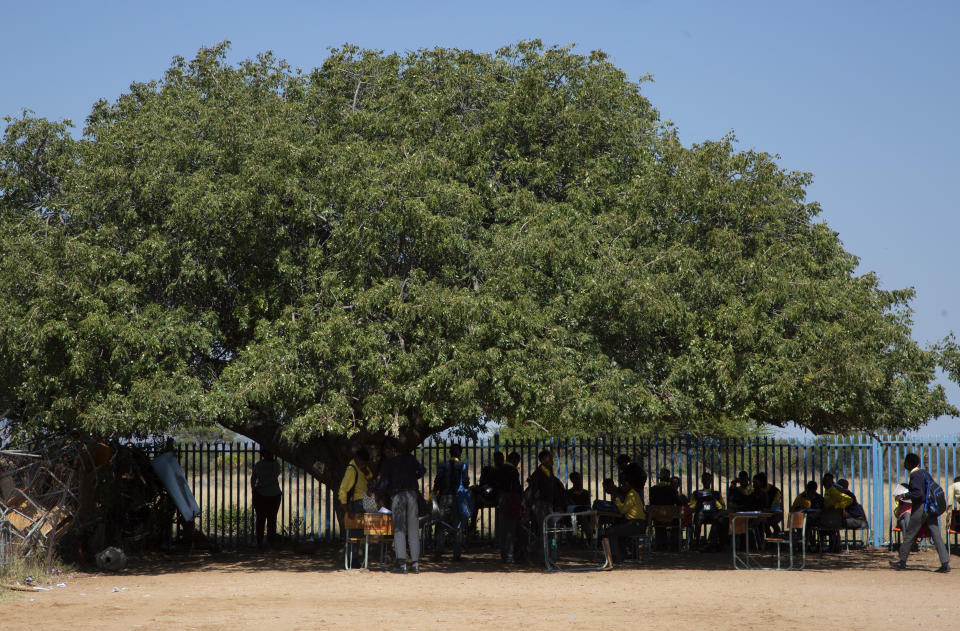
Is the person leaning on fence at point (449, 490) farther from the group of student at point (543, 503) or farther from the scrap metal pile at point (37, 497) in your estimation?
the scrap metal pile at point (37, 497)

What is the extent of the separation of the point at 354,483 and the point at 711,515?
6.77 meters

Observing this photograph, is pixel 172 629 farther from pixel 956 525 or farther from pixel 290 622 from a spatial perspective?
pixel 956 525

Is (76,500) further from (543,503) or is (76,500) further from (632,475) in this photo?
(632,475)

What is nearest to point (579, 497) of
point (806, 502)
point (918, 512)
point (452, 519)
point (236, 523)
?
point (452, 519)

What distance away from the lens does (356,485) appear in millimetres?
14969

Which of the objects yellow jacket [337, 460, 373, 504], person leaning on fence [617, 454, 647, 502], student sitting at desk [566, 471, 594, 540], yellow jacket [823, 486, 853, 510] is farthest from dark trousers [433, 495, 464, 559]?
yellow jacket [823, 486, 853, 510]

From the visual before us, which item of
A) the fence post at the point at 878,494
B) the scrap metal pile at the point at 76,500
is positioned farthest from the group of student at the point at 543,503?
the scrap metal pile at the point at 76,500

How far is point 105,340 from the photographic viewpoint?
12.9 meters

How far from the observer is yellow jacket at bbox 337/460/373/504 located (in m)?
14.9

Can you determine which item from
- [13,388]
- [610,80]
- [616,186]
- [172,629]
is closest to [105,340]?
[13,388]

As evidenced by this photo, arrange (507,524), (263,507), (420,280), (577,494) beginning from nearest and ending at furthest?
(420,280), (507,524), (577,494), (263,507)

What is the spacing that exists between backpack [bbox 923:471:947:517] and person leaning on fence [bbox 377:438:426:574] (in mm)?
7117

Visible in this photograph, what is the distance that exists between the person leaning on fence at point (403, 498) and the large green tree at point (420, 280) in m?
0.75

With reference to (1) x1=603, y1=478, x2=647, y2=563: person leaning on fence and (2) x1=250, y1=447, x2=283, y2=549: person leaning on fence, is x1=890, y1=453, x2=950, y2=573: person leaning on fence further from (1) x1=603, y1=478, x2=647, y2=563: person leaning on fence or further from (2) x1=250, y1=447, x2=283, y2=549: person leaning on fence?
(2) x1=250, y1=447, x2=283, y2=549: person leaning on fence
